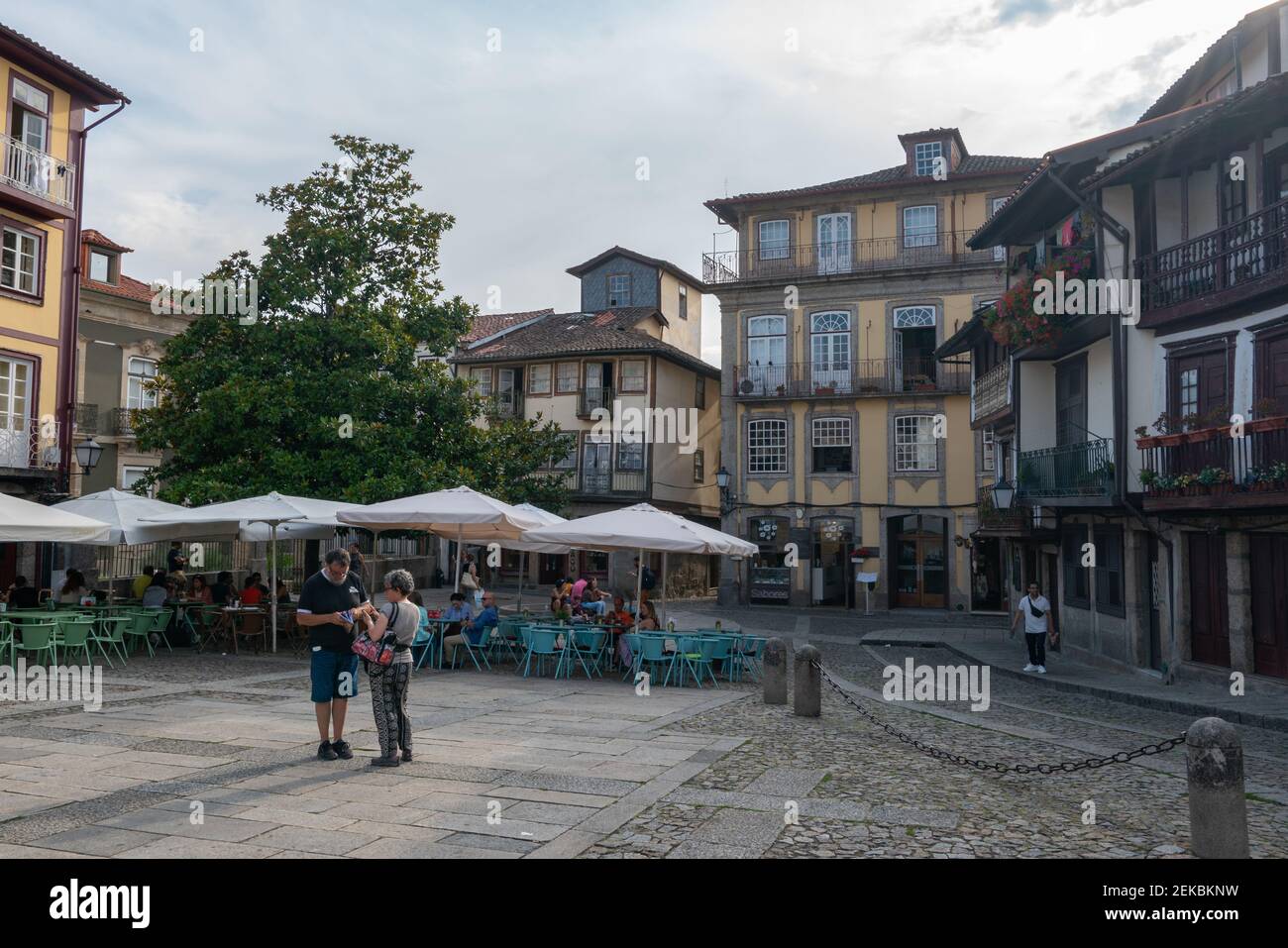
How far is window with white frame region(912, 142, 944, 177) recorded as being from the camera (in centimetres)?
3544

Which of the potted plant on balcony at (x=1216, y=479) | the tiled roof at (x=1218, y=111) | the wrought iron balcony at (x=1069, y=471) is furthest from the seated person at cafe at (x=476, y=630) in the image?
the tiled roof at (x=1218, y=111)

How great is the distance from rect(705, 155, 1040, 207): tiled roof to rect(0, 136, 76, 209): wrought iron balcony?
19916 millimetres

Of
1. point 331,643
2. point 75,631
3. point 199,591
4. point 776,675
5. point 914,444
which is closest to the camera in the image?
point 331,643

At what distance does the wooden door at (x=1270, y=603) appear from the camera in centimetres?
1505

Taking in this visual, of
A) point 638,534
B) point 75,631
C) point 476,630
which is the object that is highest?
point 638,534

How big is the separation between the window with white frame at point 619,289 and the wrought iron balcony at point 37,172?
22771 millimetres

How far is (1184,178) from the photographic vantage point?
16.8 metres

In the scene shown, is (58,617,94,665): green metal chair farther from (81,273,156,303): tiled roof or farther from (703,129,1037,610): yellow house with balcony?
(703,129,1037,610): yellow house with balcony

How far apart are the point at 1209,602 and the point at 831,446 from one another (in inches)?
758

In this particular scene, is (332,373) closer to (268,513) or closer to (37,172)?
(268,513)

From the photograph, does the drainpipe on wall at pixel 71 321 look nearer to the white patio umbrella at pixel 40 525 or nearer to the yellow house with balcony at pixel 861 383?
the white patio umbrella at pixel 40 525

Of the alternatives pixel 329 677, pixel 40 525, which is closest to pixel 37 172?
pixel 40 525

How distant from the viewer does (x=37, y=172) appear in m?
23.8
